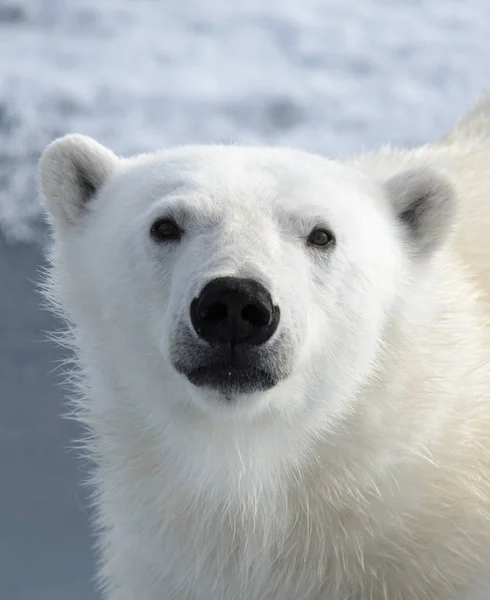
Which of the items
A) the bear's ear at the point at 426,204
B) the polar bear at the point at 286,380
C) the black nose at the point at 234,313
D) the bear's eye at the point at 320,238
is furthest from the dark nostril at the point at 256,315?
the bear's ear at the point at 426,204

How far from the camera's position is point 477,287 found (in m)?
3.48

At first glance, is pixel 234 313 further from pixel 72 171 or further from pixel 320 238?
pixel 72 171

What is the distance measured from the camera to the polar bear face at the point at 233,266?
258cm

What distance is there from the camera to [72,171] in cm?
337

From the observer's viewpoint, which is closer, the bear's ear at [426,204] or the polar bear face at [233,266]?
the polar bear face at [233,266]

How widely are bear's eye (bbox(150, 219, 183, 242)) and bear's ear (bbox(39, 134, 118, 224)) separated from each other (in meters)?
0.55

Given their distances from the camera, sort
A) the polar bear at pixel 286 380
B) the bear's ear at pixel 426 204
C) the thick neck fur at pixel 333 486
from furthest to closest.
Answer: the bear's ear at pixel 426 204 → the thick neck fur at pixel 333 486 → the polar bear at pixel 286 380

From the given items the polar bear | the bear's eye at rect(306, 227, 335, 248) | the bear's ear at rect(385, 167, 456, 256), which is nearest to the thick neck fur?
the polar bear

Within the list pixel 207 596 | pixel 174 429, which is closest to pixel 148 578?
pixel 207 596

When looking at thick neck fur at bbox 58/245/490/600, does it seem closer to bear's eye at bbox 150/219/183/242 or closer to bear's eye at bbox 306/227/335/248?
bear's eye at bbox 306/227/335/248

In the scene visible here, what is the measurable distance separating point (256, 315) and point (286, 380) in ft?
0.99

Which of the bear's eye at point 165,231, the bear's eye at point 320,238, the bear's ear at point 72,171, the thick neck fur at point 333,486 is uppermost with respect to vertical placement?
the bear's ear at point 72,171

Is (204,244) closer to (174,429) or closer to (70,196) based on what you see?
(174,429)

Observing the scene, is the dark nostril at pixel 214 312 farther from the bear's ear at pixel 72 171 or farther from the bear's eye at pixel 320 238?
the bear's ear at pixel 72 171
